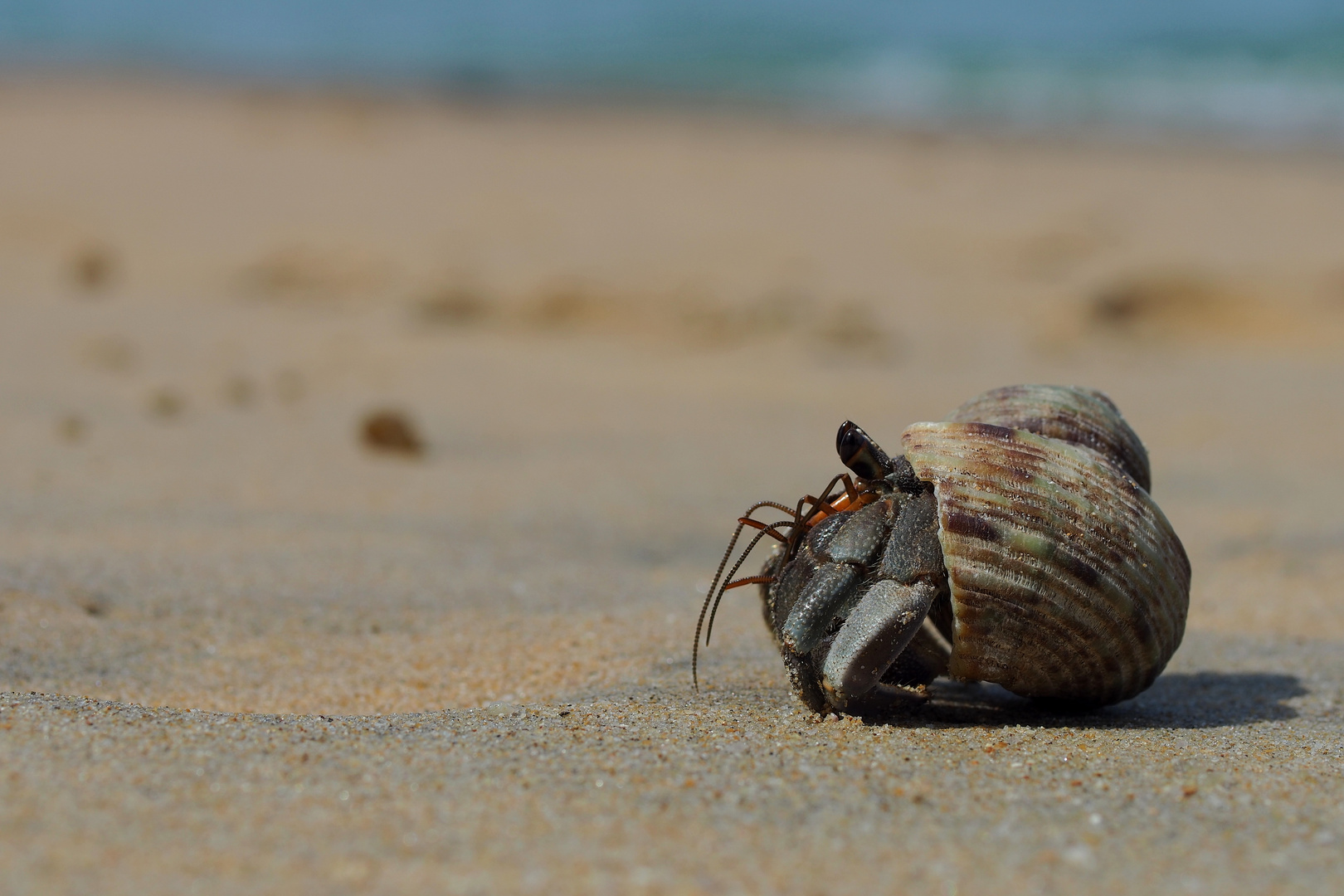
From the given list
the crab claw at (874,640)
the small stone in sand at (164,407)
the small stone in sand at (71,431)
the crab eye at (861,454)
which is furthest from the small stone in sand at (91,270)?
the crab claw at (874,640)

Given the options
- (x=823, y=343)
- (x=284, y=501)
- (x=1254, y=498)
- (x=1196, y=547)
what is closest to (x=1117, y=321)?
(x=823, y=343)

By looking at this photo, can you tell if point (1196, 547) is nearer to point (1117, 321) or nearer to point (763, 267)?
point (1117, 321)

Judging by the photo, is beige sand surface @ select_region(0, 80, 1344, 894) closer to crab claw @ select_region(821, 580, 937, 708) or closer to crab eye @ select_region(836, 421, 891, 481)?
crab claw @ select_region(821, 580, 937, 708)

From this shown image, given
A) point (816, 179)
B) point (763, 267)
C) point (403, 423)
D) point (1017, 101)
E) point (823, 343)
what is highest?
point (1017, 101)

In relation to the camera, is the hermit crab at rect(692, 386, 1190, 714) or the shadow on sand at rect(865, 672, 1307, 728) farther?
the shadow on sand at rect(865, 672, 1307, 728)

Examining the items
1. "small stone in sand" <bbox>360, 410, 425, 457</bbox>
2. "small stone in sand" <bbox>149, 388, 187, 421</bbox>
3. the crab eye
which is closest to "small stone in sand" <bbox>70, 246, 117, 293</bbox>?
"small stone in sand" <bbox>149, 388, 187, 421</bbox>

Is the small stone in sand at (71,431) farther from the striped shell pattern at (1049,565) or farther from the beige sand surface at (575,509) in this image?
the striped shell pattern at (1049,565)

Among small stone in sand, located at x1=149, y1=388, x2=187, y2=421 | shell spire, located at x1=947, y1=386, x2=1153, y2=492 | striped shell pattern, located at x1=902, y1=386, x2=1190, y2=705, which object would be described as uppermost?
shell spire, located at x1=947, y1=386, x2=1153, y2=492
